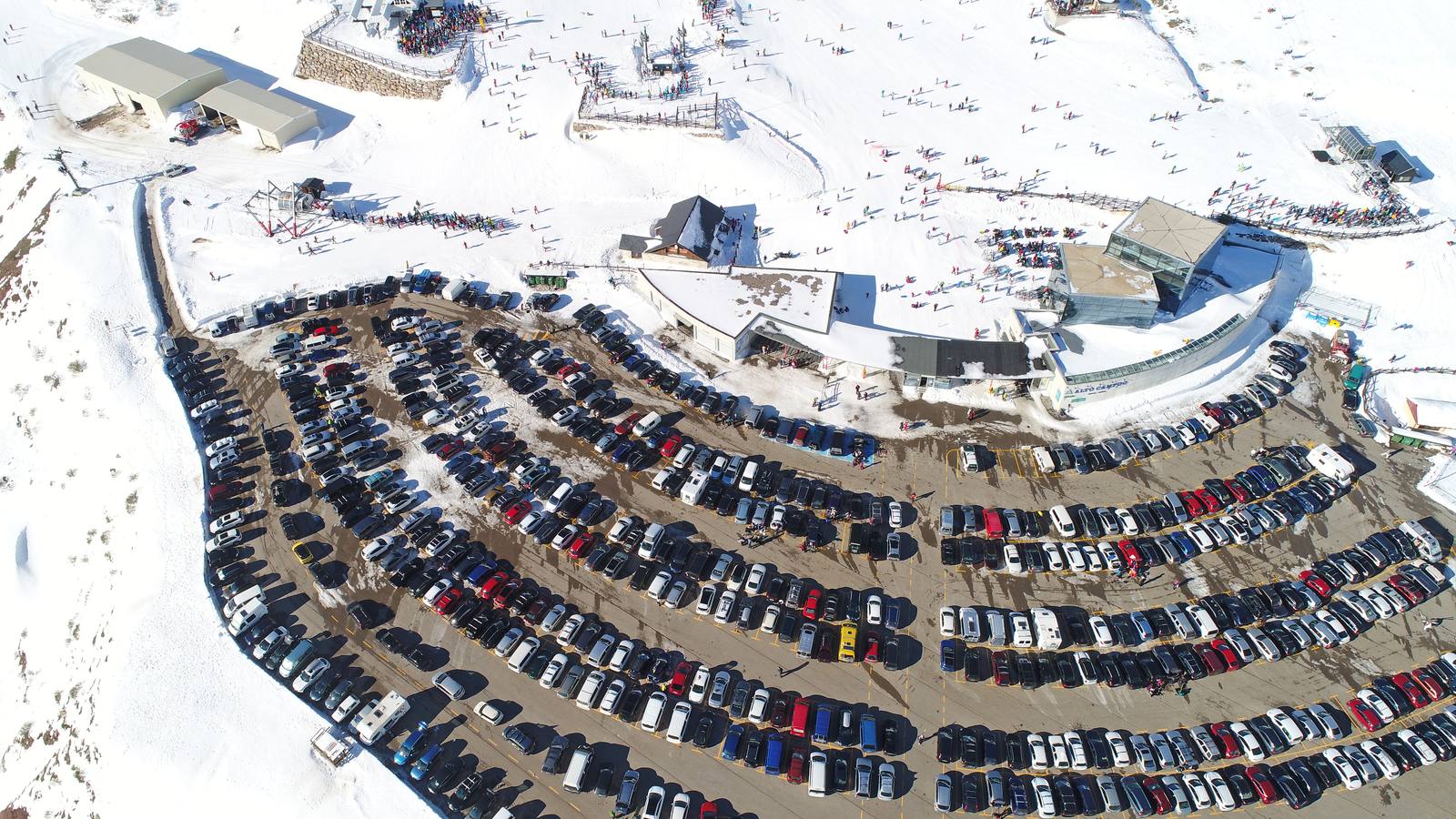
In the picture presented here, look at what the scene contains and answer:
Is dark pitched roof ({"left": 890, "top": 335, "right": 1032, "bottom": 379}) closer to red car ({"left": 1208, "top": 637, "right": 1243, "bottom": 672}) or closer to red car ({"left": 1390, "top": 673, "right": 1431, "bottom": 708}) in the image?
red car ({"left": 1208, "top": 637, "right": 1243, "bottom": 672})

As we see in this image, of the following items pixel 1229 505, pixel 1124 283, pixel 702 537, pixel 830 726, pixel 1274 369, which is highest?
pixel 1124 283

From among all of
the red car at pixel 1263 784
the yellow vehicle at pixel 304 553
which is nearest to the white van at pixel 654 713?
the yellow vehicle at pixel 304 553

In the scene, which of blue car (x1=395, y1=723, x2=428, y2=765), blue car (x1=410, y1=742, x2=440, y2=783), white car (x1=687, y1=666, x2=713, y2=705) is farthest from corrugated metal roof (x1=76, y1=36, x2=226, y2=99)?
white car (x1=687, y1=666, x2=713, y2=705)

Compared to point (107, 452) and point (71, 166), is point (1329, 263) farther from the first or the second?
point (71, 166)

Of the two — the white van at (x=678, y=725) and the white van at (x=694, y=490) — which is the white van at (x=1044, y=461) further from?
the white van at (x=678, y=725)

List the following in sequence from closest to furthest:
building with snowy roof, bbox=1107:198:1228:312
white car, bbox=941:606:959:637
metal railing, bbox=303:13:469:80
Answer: white car, bbox=941:606:959:637 < building with snowy roof, bbox=1107:198:1228:312 < metal railing, bbox=303:13:469:80

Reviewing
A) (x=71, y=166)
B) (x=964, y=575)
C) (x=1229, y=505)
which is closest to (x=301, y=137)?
(x=71, y=166)
